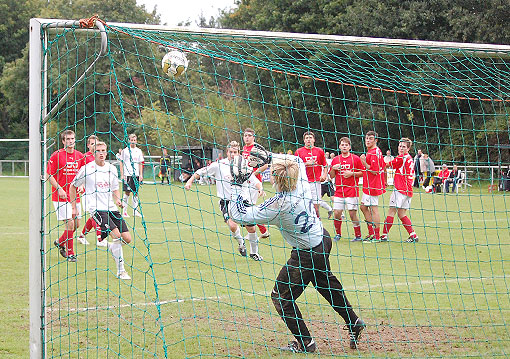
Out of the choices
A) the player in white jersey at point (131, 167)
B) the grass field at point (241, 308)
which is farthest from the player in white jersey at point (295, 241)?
the player in white jersey at point (131, 167)

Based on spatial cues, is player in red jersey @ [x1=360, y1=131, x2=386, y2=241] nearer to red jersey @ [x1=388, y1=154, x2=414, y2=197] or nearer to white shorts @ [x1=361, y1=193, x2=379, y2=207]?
white shorts @ [x1=361, y1=193, x2=379, y2=207]

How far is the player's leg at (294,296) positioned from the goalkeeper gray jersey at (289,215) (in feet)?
0.43

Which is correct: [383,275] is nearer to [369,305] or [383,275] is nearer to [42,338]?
[369,305]

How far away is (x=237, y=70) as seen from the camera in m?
39.3

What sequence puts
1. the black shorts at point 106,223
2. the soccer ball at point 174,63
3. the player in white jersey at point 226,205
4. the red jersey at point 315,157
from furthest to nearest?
the red jersey at point 315,157 → the player in white jersey at point 226,205 → the black shorts at point 106,223 → the soccer ball at point 174,63

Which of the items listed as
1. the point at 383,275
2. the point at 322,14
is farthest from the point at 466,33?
the point at 383,275

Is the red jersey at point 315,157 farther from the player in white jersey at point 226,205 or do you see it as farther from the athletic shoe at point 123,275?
the athletic shoe at point 123,275

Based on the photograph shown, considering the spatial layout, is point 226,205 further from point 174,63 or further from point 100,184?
point 174,63

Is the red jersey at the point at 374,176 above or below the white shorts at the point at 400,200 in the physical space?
above

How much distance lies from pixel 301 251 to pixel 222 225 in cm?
908

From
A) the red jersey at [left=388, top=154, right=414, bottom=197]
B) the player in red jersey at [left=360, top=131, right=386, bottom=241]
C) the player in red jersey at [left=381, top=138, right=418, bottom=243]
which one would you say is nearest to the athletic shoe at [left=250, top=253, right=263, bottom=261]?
the player in red jersey at [left=360, top=131, right=386, bottom=241]

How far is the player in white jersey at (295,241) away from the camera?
523 centimetres

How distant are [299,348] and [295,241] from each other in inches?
35.2

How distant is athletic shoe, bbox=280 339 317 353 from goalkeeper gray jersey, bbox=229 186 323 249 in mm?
807
